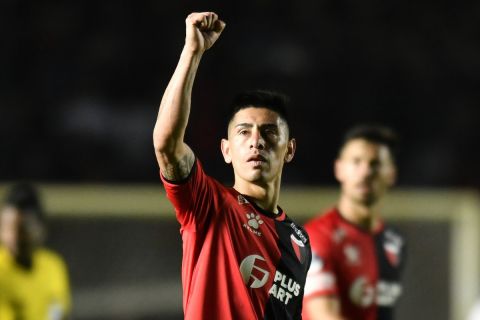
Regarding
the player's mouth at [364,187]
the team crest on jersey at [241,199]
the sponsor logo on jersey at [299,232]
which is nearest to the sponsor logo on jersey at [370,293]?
the player's mouth at [364,187]

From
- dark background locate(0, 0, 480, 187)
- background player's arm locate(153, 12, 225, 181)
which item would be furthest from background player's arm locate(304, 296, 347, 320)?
dark background locate(0, 0, 480, 187)

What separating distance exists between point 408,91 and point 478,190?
1.36m

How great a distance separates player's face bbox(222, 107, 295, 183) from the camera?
2684mm

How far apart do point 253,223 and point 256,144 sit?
25cm

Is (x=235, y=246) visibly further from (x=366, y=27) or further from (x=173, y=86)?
(x=366, y=27)

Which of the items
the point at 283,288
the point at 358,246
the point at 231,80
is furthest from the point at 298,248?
the point at 231,80

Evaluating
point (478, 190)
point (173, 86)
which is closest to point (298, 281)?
point (173, 86)

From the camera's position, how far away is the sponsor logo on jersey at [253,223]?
2.70 metres

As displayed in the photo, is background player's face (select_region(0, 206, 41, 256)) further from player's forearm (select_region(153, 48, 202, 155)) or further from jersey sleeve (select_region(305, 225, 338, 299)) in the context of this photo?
player's forearm (select_region(153, 48, 202, 155))

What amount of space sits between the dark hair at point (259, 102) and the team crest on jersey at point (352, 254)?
1.82 m

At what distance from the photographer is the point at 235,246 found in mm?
2633

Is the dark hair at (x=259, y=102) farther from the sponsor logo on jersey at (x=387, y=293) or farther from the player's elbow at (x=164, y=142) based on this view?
the sponsor logo on jersey at (x=387, y=293)

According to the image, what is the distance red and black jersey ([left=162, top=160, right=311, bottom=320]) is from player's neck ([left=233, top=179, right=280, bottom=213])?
4cm

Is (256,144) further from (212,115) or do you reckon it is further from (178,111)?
(212,115)
